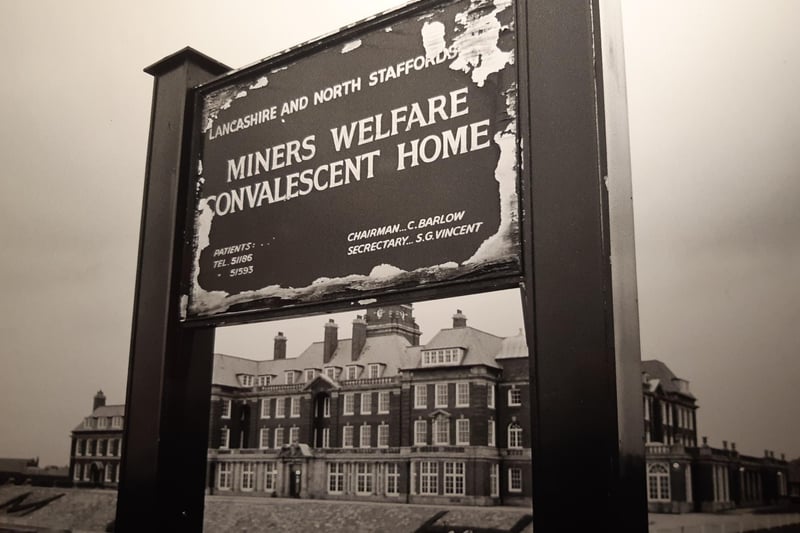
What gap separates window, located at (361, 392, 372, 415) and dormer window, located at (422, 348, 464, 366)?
8.7 inches

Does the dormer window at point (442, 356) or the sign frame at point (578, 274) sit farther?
the dormer window at point (442, 356)

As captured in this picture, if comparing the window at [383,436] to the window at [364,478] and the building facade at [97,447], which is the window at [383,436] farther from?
the building facade at [97,447]

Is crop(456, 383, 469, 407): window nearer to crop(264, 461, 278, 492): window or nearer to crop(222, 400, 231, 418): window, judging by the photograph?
crop(264, 461, 278, 492): window

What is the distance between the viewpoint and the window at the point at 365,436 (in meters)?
2.46

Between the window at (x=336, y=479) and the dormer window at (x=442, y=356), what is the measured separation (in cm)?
45

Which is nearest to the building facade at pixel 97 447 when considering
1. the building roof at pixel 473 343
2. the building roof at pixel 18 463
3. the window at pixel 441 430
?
the building roof at pixel 18 463

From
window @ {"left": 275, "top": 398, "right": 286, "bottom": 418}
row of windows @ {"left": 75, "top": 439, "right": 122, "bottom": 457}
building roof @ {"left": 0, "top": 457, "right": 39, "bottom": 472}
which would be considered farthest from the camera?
building roof @ {"left": 0, "top": 457, "right": 39, "bottom": 472}

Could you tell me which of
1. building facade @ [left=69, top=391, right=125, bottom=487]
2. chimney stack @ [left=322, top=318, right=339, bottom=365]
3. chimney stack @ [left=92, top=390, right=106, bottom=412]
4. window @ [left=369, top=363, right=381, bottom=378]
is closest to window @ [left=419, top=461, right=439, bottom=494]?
window @ [left=369, top=363, right=381, bottom=378]

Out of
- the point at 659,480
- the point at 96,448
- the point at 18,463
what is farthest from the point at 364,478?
the point at 18,463

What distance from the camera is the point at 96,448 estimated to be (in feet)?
10.4

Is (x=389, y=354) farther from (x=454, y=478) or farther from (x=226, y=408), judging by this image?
(x=226, y=408)

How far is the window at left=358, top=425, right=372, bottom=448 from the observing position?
8.07 feet

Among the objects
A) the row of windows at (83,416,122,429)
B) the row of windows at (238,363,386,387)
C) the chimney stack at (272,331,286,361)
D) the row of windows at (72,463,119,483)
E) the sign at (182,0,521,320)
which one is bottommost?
the row of windows at (72,463,119,483)

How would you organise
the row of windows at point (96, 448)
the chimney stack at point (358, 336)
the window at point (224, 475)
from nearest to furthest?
the chimney stack at point (358, 336), the window at point (224, 475), the row of windows at point (96, 448)
